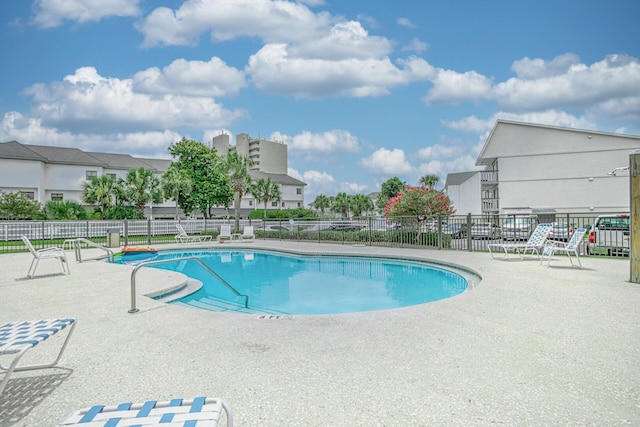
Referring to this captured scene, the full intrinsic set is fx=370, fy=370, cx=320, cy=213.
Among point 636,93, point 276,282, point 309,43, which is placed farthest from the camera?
point 636,93

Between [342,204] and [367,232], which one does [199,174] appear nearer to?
[367,232]

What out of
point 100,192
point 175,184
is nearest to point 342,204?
point 175,184

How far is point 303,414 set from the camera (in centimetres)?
249

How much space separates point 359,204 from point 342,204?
3.53 m

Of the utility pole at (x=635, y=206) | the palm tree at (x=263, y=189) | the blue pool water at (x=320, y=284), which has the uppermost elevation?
the palm tree at (x=263, y=189)

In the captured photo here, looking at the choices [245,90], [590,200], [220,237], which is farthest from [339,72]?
[590,200]

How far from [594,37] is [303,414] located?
118 ft

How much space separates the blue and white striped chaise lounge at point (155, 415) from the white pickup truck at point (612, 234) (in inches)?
569

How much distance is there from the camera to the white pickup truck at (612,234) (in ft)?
40.7

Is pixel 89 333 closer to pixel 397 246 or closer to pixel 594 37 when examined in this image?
pixel 397 246

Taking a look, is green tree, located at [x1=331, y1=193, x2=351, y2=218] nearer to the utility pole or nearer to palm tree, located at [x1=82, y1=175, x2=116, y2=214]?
palm tree, located at [x1=82, y1=175, x2=116, y2=214]

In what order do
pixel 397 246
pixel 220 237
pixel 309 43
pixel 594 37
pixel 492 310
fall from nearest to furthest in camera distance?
pixel 492 310 < pixel 309 43 < pixel 397 246 < pixel 220 237 < pixel 594 37

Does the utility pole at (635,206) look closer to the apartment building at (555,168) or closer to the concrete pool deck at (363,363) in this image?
the concrete pool deck at (363,363)

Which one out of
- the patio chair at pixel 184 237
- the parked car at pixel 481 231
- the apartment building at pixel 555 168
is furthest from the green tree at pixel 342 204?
the parked car at pixel 481 231
